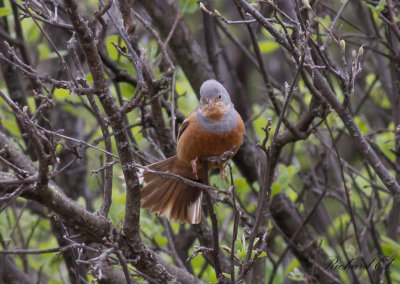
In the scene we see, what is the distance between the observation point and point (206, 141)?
383 centimetres

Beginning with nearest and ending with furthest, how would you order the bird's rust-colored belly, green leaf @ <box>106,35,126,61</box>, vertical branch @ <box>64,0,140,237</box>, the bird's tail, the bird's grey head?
vertical branch @ <box>64,0,140,237</box>
the bird's rust-colored belly
the bird's grey head
the bird's tail
green leaf @ <box>106,35,126,61</box>

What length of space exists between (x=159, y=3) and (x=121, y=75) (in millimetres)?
773

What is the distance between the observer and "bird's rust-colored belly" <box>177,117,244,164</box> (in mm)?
3820

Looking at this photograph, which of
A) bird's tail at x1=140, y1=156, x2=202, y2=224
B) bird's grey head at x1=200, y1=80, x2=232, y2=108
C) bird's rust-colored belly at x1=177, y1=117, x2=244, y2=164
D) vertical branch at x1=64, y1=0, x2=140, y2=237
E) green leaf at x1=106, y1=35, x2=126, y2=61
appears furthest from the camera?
green leaf at x1=106, y1=35, x2=126, y2=61

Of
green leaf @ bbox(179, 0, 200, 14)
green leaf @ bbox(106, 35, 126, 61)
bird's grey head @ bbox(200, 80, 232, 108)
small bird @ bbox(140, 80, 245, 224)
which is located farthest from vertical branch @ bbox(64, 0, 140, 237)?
green leaf @ bbox(179, 0, 200, 14)

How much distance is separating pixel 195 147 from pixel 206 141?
0.09m

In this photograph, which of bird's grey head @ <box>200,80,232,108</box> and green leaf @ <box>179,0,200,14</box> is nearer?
bird's grey head @ <box>200,80,232,108</box>

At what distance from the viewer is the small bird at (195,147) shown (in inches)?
151

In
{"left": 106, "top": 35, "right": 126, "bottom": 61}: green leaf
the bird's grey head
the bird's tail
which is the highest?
{"left": 106, "top": 35, "right": 126, "bottom": 61}: green leaf

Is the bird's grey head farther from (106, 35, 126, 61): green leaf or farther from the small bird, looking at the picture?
(106, 35, 126, 61): green leaf

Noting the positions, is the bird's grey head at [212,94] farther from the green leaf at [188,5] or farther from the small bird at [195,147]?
the green leaf at [188,5]

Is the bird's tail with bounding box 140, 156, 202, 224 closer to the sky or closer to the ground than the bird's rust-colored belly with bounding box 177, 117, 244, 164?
closer to the ground

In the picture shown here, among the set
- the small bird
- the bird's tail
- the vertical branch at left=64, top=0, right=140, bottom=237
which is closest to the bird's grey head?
the small bird

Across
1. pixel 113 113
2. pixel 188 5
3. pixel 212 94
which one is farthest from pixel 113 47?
pixel 113 113
